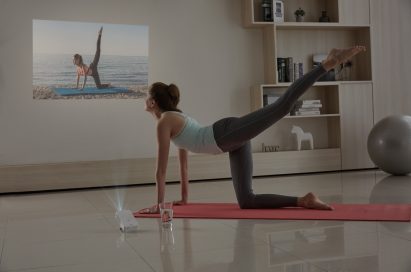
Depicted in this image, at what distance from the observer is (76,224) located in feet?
10.3

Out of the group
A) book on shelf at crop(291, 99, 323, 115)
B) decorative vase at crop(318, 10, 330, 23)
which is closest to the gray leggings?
book on shelf at crop(291, 99, 323, 115)

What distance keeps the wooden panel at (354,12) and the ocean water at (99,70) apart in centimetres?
255

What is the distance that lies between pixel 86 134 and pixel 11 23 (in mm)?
1404

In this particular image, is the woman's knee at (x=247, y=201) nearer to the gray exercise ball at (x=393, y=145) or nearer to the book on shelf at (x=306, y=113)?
the gray exercise ball at (x=393, y=145)

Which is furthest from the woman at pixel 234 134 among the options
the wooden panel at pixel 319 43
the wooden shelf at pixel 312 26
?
the wooden panel at pixel 319 43

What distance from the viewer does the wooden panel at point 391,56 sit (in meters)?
6.41

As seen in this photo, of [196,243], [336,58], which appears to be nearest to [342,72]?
[336,58]

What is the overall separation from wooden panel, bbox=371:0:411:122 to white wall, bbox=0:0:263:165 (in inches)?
60.7

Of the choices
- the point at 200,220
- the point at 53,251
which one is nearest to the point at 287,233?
the point at 200,220

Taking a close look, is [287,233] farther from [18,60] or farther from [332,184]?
[18,60]

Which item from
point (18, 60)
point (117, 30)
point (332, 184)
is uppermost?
point (117, 30)

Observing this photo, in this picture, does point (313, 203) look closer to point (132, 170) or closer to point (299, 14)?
point (132, 170)

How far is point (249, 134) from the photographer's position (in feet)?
10.2

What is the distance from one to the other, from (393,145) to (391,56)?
1.80 meters
